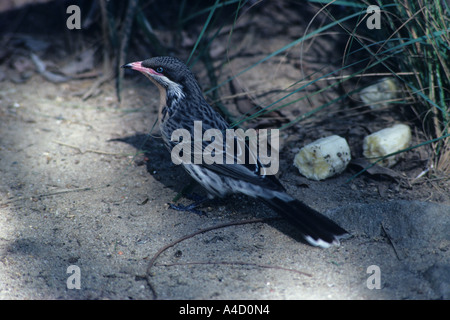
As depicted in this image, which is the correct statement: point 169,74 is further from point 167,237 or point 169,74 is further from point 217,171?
point 167,237

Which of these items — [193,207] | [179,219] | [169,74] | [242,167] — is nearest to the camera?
[242,167]

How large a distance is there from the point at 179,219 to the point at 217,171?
0.58 meters

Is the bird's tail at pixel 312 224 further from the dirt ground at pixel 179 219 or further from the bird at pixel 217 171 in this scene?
the dirt ground at pixel 179 219

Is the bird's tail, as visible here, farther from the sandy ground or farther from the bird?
the sandy ground

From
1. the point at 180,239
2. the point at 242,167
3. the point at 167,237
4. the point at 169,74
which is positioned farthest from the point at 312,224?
the point at 169,74

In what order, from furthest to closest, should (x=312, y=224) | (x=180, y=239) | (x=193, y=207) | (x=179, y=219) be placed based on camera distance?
(x=193, y=207) < (x=179, y=219) < (x=180, y=239) < (x=312, y=224)

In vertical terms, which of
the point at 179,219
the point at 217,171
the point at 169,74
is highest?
the point at 169,74

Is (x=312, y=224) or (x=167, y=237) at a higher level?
(x=312, y=224)

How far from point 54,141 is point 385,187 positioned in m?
3.78

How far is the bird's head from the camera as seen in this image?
484 cm

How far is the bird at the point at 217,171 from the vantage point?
3.95 m

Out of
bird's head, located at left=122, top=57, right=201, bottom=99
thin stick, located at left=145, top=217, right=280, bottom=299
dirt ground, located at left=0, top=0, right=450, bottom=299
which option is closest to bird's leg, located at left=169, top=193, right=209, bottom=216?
dirt ground, located at left=0, top=0, right=450, bottom=299

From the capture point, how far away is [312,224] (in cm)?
392

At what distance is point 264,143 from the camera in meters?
5.35
